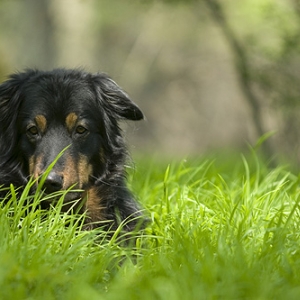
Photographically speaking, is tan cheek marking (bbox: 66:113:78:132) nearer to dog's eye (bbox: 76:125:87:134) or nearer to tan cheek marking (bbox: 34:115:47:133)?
dog's eye (bbox: 76:125:87:134)

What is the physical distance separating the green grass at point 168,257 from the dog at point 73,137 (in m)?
0.26

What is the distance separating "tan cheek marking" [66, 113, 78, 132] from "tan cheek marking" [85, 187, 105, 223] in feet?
1.60

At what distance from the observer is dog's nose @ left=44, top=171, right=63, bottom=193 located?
4.33 meters

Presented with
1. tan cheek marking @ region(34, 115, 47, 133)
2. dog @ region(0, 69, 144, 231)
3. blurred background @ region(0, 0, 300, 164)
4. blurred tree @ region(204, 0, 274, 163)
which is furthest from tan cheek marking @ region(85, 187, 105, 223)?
blurred background @ region(0, 0, 300, 164)

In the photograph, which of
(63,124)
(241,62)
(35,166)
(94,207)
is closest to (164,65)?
(241,62)

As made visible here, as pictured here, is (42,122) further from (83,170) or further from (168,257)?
(168,257)

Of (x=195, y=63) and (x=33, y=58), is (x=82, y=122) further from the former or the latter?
(x=195, y=63)

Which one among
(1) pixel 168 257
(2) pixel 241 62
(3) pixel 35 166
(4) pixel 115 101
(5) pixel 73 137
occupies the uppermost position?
(2) pixel 241 62

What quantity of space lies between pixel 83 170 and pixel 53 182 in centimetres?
38

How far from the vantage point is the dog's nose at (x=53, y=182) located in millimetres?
4332

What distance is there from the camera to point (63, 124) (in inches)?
185

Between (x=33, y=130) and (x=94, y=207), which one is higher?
(x=33, y=130)

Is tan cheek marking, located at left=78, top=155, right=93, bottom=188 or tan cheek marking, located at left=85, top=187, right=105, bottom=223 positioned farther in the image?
tan cheek marking, located at left=85, top=187, right=105, bottom=223

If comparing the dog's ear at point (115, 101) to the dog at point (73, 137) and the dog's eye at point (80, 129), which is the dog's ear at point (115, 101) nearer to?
the dog at point (73, 137)
